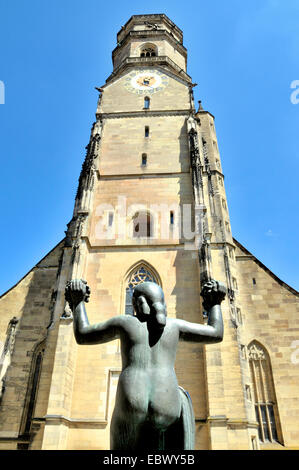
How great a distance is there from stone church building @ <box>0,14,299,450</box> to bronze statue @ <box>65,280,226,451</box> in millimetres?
7866

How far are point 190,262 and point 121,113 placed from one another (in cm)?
941

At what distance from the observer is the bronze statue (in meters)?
2.18

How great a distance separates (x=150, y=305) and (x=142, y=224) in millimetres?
12491

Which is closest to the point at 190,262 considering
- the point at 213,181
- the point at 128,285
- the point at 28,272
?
the point at 128,285

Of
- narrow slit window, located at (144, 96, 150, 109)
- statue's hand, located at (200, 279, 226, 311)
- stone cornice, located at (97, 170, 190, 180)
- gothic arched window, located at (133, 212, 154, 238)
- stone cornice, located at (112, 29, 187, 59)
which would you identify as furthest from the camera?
stone cornice, located at (112, 29, 187, 59)

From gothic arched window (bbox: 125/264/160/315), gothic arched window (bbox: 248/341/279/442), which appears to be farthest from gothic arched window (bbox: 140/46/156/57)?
gothic arched window (bbox: 248/341/279/442)

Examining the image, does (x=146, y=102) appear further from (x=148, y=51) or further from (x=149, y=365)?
(x=149, y=365)

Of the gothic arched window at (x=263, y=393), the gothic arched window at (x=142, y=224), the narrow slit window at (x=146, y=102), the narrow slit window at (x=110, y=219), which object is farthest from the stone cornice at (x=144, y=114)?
the gothic arched window at (x=263, y=393)

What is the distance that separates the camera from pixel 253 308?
13742 millimetres

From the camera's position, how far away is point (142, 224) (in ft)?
49.2

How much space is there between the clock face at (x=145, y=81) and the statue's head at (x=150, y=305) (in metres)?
18.4

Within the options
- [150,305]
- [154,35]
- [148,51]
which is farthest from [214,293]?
[154,35]

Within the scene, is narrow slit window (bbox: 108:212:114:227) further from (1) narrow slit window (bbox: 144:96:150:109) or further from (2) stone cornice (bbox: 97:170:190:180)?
(1) narrow slit window (bbox: 144:96:150:109)
